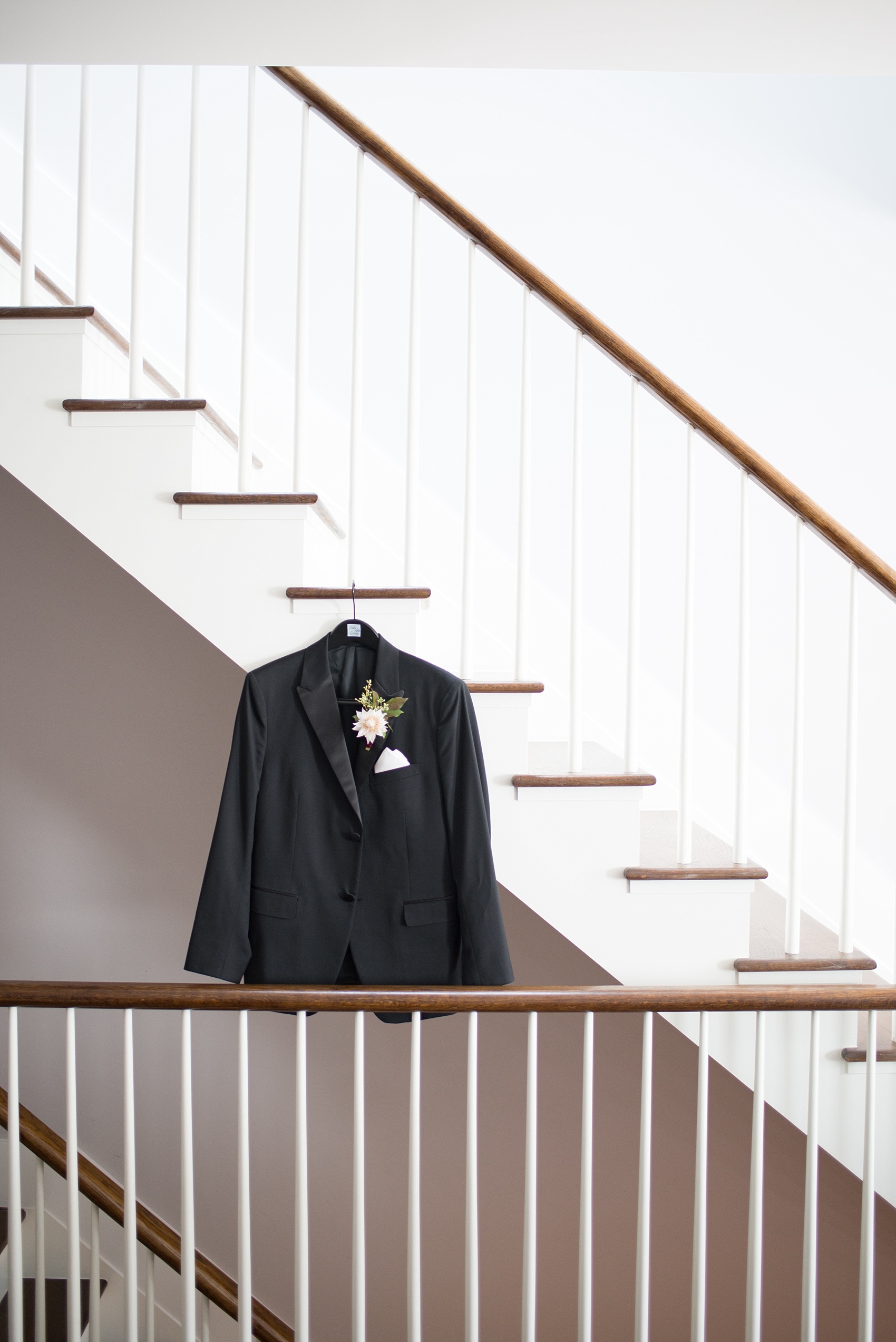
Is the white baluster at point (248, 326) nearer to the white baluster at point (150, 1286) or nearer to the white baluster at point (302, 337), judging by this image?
the white baluster at point (302, 337)

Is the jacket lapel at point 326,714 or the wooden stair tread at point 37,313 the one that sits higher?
the wooden stair tread at point 37,313

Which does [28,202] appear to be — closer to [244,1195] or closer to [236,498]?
[236,498]

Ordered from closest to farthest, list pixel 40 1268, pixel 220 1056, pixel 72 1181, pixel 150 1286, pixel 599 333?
pixel 72 1181, pixel 599 333, pixel 40 1268, pixel 150 1286, pixel 220 1056

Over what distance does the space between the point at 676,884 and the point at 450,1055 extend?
1197 mm

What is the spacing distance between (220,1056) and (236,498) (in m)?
1.77

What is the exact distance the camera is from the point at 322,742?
154 centimetres

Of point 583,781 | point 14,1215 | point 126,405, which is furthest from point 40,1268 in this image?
point 126,405

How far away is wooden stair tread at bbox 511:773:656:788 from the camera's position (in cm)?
157

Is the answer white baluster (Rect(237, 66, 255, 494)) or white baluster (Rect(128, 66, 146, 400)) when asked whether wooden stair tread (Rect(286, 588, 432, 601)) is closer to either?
white baluster (Rect(237, 66, 255, 494))

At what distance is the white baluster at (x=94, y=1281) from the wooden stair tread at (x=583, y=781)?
1.09 m

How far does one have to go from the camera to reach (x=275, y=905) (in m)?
1.53

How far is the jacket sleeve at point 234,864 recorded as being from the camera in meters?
1.48

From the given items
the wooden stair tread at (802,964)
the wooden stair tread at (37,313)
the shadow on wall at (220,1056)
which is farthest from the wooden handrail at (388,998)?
the wooden stair tread at (37,313)

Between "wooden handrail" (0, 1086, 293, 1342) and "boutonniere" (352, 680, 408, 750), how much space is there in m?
1.36
